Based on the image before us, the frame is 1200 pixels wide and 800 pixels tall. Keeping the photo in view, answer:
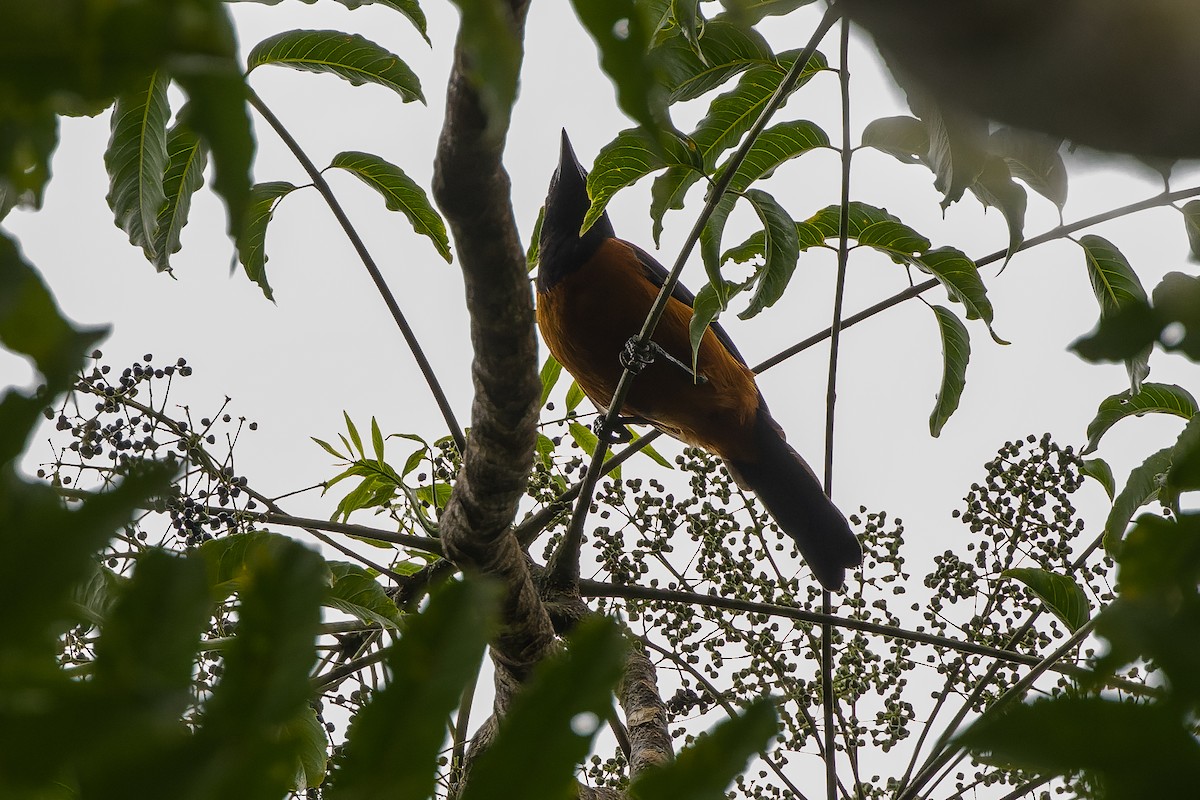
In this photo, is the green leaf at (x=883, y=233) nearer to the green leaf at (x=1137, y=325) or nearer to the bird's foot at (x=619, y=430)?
the bird's foot at (x=619, y=430)

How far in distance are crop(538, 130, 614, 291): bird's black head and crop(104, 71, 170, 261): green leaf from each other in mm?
1589

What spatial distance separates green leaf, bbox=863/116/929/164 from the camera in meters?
1.88

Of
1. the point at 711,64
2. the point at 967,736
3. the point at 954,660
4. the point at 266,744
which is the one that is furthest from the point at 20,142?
the point at 954,660

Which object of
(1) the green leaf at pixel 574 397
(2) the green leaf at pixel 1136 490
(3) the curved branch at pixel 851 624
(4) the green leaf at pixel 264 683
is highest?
(1) the green leaf at pixel 574 397

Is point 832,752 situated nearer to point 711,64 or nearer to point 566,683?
point 711,64

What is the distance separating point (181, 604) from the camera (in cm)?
40

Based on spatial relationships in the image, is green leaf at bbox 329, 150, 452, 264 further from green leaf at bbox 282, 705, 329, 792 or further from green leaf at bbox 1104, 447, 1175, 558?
green leaf at bbox 1104, 447, 1175, 558

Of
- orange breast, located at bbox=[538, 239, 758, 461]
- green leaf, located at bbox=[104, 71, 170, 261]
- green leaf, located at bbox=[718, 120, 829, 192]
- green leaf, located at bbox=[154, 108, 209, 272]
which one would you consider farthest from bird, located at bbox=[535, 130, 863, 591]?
green leaf, located at bbox=[104, 71, 170, 261]

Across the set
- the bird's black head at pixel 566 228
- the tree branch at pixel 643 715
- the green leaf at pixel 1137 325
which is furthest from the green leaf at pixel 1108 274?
the green leaf at pixel 1137 325

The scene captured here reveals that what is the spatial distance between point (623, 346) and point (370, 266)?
4.32 ft

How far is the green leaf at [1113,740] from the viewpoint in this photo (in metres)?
0.37

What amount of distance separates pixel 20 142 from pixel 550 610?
2.07 meters

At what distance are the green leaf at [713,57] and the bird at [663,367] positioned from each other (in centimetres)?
127

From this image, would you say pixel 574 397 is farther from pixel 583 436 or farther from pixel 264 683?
pixel 264 683
